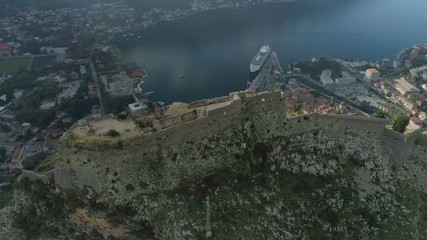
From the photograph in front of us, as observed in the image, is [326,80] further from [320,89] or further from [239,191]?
[239,191]

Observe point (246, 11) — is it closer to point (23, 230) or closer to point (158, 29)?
point (158, 29)

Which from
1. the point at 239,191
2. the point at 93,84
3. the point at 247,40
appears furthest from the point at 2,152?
the point at 247,40

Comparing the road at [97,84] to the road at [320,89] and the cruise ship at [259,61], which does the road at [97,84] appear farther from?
the road at [320,89]

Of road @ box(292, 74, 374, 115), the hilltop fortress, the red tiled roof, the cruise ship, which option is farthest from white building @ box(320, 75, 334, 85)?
the hilltop fortress

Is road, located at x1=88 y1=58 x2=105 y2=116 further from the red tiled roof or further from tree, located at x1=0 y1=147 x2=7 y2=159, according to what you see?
the red tiled roof

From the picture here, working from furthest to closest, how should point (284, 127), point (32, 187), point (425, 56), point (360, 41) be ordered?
point (360, 41), point (425, 56), point (284, 127), point (32, 187)

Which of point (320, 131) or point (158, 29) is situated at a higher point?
point (320, 131)

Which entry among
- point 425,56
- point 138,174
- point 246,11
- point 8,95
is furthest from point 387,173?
point 246,11
